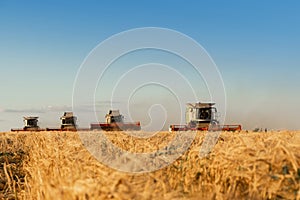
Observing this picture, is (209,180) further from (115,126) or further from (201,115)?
(115,126)

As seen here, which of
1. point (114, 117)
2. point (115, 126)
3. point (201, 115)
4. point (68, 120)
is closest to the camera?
point (201, 115)

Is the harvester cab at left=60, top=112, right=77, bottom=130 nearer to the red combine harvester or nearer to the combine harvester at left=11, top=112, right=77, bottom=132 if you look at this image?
the combine harvester at left=11, top=112, right=77, bottom=132

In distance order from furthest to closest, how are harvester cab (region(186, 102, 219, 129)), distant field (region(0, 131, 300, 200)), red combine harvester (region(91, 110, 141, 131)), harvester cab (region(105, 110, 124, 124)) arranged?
Answer: harvester cab (region(105, 110, 124, 124)) → red combine harvester (region(91, 110, 141, 131)) → harvester cab (region(186, 102, 219, 129)) → distant field (region(0, 131, 300, 200))

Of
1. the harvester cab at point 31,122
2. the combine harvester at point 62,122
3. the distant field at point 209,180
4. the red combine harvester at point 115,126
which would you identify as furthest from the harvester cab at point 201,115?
the distant field at point 209,180

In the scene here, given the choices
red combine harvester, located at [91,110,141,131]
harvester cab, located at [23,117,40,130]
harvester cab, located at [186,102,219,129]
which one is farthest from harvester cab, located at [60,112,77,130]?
harvester cab, located at [186,102,219,129]

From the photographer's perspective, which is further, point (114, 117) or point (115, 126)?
point (114, 117)

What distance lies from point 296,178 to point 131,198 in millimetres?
1906

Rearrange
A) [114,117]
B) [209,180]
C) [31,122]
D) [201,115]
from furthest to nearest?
[31,122]
[114,117]
[201,115]
[209,180]

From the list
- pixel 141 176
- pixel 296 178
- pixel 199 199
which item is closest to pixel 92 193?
pixel 141 176

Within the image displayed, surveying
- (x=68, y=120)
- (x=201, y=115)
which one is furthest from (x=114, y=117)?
(x=201, y=115)

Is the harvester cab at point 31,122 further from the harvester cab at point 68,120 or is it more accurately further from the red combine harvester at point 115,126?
the red combine harvester at point 115,126

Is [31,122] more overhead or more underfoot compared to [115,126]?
more overhead

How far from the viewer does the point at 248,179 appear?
14.0 ft

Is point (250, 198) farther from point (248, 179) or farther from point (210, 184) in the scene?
point (210, 184)
